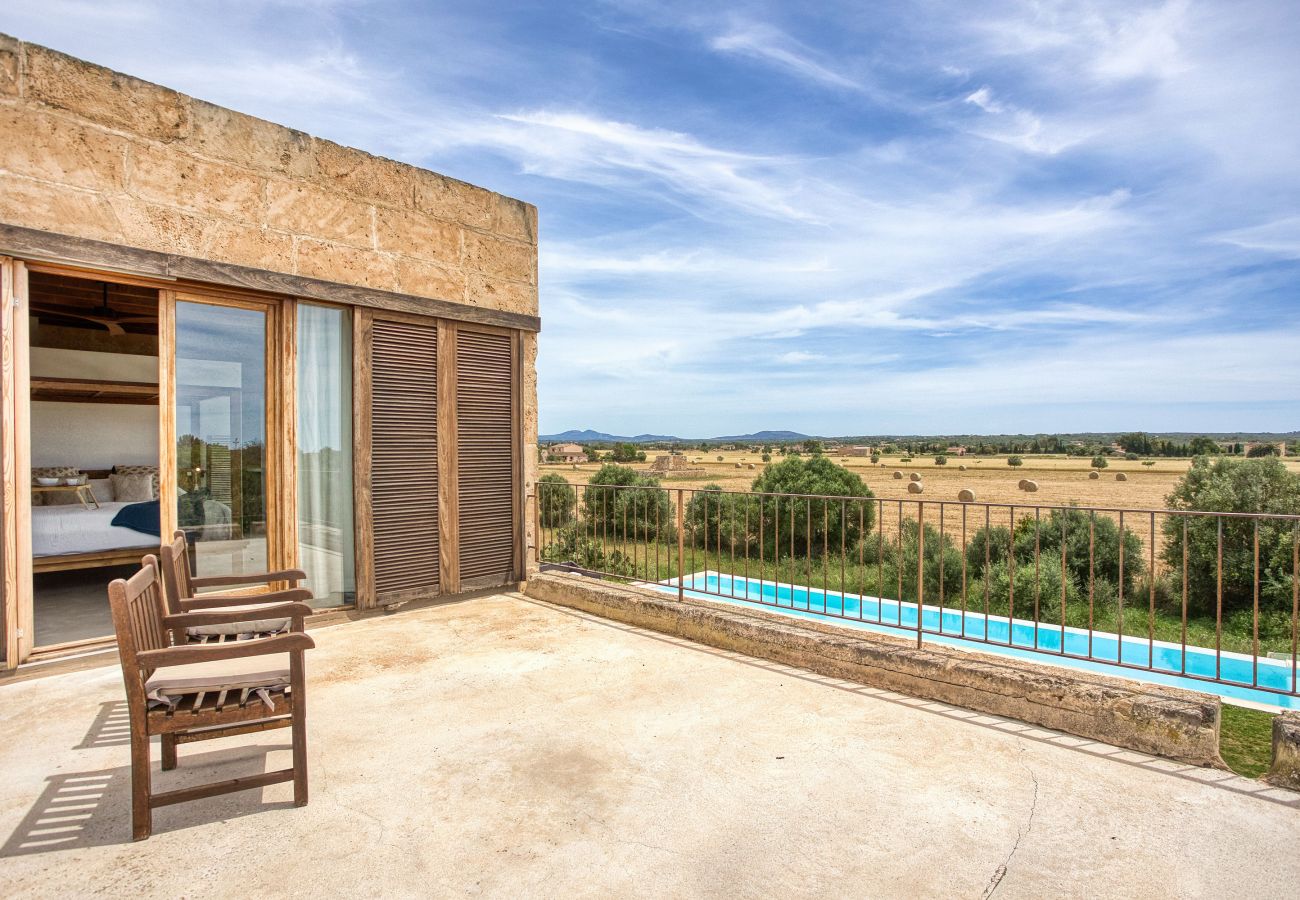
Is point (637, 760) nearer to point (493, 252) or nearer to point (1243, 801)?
point (1243, 801)

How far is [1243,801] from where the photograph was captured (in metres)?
2.26

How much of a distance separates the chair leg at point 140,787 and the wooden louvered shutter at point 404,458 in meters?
2.81

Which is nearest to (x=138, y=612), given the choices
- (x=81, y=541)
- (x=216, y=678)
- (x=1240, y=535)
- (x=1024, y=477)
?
(x=216, y=678)

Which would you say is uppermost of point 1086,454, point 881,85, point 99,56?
point 881,85

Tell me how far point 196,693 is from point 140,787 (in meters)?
0.28

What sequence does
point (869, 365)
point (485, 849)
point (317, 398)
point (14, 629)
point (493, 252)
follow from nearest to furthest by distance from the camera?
point (485, 849) < point (14, 629) < point (317, 398) < point (493, 252) < point (869, 365)

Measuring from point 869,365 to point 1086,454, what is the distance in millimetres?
25829

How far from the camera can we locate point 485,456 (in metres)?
5.41

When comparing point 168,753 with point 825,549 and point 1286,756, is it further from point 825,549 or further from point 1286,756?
point 1286,756

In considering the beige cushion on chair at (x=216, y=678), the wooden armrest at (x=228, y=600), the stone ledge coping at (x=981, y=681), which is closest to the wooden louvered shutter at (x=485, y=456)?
the stone ledge coping at (x=981, y=681)

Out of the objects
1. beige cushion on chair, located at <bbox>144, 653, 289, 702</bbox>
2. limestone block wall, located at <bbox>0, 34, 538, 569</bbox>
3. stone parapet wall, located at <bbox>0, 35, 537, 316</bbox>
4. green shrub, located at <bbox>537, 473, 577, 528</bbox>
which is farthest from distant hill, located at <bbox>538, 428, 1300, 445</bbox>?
beige cushion on chair, located at <bbox>144, 653, 289, 702</bbox>

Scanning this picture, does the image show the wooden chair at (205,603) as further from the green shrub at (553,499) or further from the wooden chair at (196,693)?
the green shrub at (553,499)

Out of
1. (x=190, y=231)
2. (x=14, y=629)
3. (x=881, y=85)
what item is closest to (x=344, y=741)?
(x=14, y=629)

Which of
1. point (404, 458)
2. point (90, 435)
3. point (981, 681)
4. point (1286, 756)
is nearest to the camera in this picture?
point (1286, 756)
